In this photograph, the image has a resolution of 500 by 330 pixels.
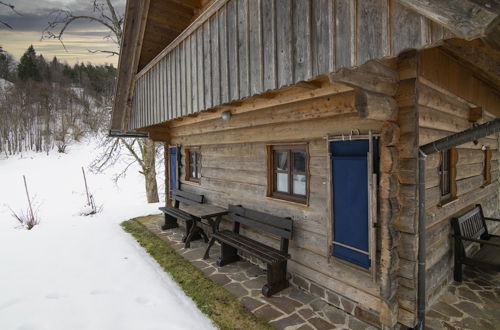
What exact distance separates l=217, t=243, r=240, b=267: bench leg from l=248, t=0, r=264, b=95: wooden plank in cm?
319

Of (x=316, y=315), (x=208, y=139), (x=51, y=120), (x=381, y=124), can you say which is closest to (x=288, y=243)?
(x=316, y=315)

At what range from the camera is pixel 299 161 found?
14.1 ft

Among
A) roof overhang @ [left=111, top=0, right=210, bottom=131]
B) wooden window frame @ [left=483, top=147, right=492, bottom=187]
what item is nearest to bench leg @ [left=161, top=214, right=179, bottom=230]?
roof overhang @ [left=111, top=0, right=210, bottom=131]

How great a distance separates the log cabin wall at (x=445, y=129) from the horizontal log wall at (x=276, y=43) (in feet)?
4.51

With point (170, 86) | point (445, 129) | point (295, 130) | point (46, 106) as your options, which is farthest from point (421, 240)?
point (46, 106)

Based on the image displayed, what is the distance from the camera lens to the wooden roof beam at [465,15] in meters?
1.41

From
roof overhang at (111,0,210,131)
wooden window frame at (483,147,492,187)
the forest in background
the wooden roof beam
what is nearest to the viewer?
the wooden roof beam

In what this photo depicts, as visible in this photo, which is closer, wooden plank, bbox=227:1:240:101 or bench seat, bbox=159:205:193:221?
wooden plank, bbox=227:1:240:101

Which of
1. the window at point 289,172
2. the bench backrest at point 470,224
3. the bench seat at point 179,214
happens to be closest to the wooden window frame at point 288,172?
the window at point 289,172

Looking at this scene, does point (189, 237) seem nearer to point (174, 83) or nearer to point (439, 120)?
point (174, 83)

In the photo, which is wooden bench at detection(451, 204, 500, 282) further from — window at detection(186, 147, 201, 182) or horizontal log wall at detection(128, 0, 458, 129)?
window at detection(186, 147, 201, 182)

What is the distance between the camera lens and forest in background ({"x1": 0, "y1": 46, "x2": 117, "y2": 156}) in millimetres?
24422

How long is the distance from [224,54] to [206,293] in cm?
370

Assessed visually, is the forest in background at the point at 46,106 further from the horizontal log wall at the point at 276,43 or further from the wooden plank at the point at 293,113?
the horizontal log wall at the point at 276,43
